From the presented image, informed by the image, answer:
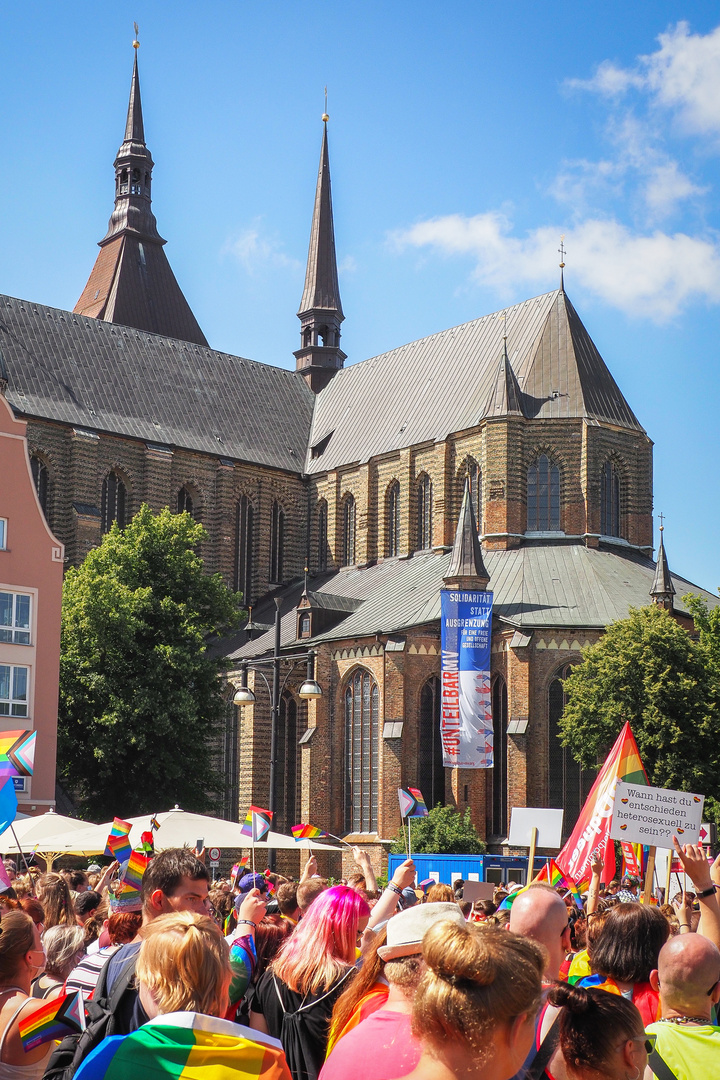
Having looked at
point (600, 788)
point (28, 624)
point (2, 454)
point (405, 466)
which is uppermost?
point (405, 466)

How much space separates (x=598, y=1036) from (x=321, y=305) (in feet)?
215

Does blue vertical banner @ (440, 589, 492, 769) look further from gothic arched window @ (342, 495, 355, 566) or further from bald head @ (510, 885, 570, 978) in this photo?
bald head @ (510, 885, 570, 978)

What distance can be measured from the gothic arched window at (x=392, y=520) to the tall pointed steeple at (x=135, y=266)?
17287 mm

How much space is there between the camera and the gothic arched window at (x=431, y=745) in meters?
45.8

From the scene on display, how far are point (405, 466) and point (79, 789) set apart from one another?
1952 cm

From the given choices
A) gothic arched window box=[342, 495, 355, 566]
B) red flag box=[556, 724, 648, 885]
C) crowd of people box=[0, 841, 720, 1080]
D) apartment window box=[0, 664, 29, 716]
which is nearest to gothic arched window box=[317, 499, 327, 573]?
gothic arched window box=[342, 495, 355, 566]

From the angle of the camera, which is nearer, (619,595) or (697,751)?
(697,751)

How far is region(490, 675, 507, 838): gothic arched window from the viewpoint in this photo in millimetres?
44438

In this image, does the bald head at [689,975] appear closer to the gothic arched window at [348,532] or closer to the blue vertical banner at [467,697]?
the blue vertical banner at [467,697]

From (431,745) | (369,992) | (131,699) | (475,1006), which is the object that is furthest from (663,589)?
(475,1006)

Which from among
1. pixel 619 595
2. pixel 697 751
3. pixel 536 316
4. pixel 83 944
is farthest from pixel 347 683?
pixel 83 944

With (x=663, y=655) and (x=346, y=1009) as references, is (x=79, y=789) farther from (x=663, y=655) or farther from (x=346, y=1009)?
(x=346, y=1009)

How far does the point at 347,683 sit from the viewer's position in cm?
Answer: 4791

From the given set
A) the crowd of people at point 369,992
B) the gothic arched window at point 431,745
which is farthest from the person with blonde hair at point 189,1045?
the gothic arched window at point 431,745
